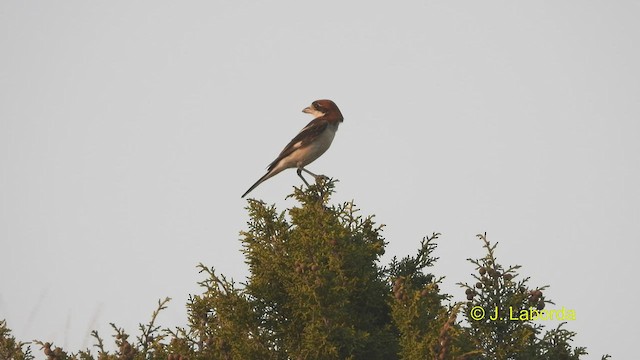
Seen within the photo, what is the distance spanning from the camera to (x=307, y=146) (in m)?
13.3

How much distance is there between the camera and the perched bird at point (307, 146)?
43.7 feet

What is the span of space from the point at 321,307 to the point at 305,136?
6631 mm

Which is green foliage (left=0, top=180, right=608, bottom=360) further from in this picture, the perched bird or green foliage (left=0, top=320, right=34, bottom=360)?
the perched bird

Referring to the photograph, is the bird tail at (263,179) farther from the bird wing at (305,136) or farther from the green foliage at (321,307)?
the green foliage at (321,307)

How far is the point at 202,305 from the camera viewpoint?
8742 millimetres

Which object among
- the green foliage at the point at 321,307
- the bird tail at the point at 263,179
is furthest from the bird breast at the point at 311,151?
the green foliage at the point at 321,307

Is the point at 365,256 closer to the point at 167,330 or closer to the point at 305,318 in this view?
the point at 305,318

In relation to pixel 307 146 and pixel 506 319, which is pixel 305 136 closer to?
pixel 307 146

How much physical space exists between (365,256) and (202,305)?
2.42 m

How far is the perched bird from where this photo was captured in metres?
13.3

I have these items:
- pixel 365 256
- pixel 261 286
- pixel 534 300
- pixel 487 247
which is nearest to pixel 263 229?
pixel 261 286

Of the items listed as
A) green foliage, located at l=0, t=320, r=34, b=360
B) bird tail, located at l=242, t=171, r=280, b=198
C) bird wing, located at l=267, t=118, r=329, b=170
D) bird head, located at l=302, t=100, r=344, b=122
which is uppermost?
bird head, located at l=302, t=100, r=344, b=122

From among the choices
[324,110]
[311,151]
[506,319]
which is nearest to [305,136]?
[311,151]

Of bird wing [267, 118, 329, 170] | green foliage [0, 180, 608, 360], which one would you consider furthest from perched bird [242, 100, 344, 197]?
green foliage [0, 180, 608, 360]
